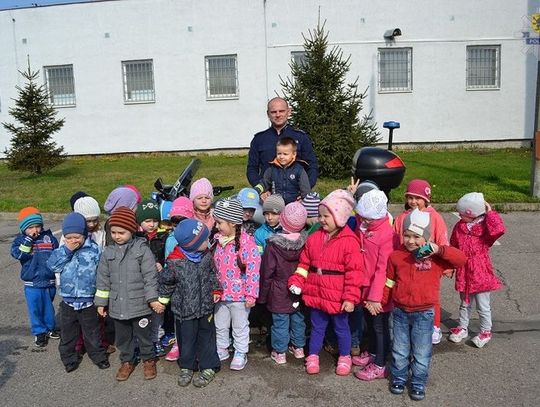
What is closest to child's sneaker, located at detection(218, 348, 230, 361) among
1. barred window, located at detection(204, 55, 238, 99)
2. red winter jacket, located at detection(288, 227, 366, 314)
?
red winter jacket, located at detection(288, 227, 366, 314)

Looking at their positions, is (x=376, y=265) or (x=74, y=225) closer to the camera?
(x=376, y=265)

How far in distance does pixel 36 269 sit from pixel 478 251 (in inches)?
154

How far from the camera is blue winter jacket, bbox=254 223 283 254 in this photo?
4125mm

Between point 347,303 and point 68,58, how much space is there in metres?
19.2

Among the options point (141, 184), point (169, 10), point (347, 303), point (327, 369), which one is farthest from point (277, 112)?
point (169, 10)

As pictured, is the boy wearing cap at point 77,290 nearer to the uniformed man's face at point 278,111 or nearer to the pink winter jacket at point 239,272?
the pink winter jacket at point 239,272

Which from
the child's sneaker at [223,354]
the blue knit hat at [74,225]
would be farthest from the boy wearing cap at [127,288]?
the child's sneaker at [223,354]

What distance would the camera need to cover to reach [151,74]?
19.3 metres

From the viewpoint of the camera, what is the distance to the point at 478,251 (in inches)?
164

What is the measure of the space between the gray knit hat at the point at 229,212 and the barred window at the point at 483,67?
56.9ft

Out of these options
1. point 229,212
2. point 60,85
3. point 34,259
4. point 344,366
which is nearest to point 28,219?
point 34,259

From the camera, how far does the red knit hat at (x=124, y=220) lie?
3.77m

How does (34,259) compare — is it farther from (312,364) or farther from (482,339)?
(482,339)

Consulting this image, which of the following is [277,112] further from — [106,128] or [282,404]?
[106,128]
